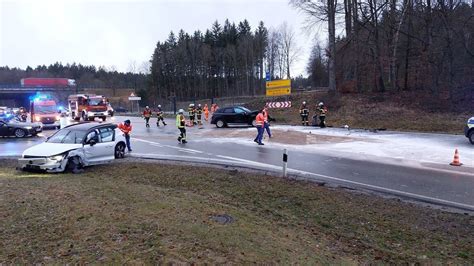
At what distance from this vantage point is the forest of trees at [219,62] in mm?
85625

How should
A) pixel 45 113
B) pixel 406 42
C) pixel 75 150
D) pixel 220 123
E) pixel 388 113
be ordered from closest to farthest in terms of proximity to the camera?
pixel 75 150
pixel 220 123
pixel 388 113
pixel 45 113
pixel 406 42

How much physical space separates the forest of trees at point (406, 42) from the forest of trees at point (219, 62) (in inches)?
1815

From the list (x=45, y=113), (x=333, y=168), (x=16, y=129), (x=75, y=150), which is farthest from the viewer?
(x=45, y=113)

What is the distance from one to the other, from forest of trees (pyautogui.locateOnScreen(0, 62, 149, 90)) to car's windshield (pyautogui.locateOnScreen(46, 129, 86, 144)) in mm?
100171

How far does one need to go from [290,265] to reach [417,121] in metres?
24.3

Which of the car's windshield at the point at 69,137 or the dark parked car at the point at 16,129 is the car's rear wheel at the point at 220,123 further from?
the car's windshield at the point at 69,137

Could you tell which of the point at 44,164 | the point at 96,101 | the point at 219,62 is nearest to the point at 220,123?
the point at 96,101

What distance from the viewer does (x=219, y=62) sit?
89875 millimetres

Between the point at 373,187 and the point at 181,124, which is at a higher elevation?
the point at 181,124

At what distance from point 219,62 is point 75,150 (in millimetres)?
79300

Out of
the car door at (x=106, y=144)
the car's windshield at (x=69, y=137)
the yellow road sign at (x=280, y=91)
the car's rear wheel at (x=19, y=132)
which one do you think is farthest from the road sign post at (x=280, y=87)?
the car's windshield at (x=69, y=137)

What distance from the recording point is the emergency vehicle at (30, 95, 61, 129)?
2938 centimetres

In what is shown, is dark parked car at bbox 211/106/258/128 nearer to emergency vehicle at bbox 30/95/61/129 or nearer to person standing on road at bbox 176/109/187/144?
person standing on road at bbox 176/109/187/144

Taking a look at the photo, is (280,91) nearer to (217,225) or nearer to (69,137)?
(69,137)
